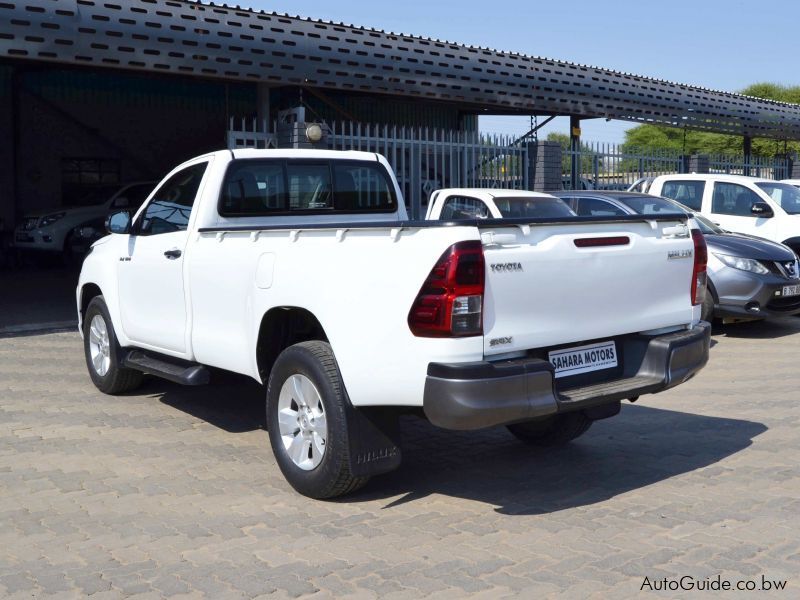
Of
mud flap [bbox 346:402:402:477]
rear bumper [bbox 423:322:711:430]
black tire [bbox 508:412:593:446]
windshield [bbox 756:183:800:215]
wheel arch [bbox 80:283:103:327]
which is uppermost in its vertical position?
windshield [bbox 756:183:800:215]

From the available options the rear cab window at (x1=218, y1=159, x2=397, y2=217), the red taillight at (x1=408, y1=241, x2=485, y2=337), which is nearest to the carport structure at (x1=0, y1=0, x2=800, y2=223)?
the rear cab window at (x1=218, y1=159, x2=397, y2=217)

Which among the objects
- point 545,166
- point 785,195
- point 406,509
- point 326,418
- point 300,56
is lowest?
point 406,509

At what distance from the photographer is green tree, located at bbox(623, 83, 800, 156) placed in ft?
165

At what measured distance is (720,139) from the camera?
56.8m

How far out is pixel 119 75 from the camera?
870 inches

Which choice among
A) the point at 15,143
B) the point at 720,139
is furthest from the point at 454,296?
the point at 720,139

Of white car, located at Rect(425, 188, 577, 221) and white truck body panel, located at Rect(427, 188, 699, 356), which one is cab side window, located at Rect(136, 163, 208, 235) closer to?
white truck body panel, located at Rect(427, 188, 699, 356)

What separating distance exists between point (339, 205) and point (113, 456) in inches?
95.6

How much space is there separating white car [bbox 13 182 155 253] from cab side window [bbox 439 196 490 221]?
10.0 metres

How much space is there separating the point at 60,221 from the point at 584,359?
16400 mm

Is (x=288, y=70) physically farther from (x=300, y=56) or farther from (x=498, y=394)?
(x=498, y=394)

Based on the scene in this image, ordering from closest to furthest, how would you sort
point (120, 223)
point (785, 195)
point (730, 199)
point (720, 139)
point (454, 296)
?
point (454, 296) → point (120, 223) → point (730, 199) → point (785, 195) → point (720, 139)

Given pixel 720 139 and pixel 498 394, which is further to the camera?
pixel 720 139

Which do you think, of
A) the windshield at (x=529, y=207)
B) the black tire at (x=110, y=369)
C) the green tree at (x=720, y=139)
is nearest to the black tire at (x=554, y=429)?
the black tire at (x=110, y=369)
